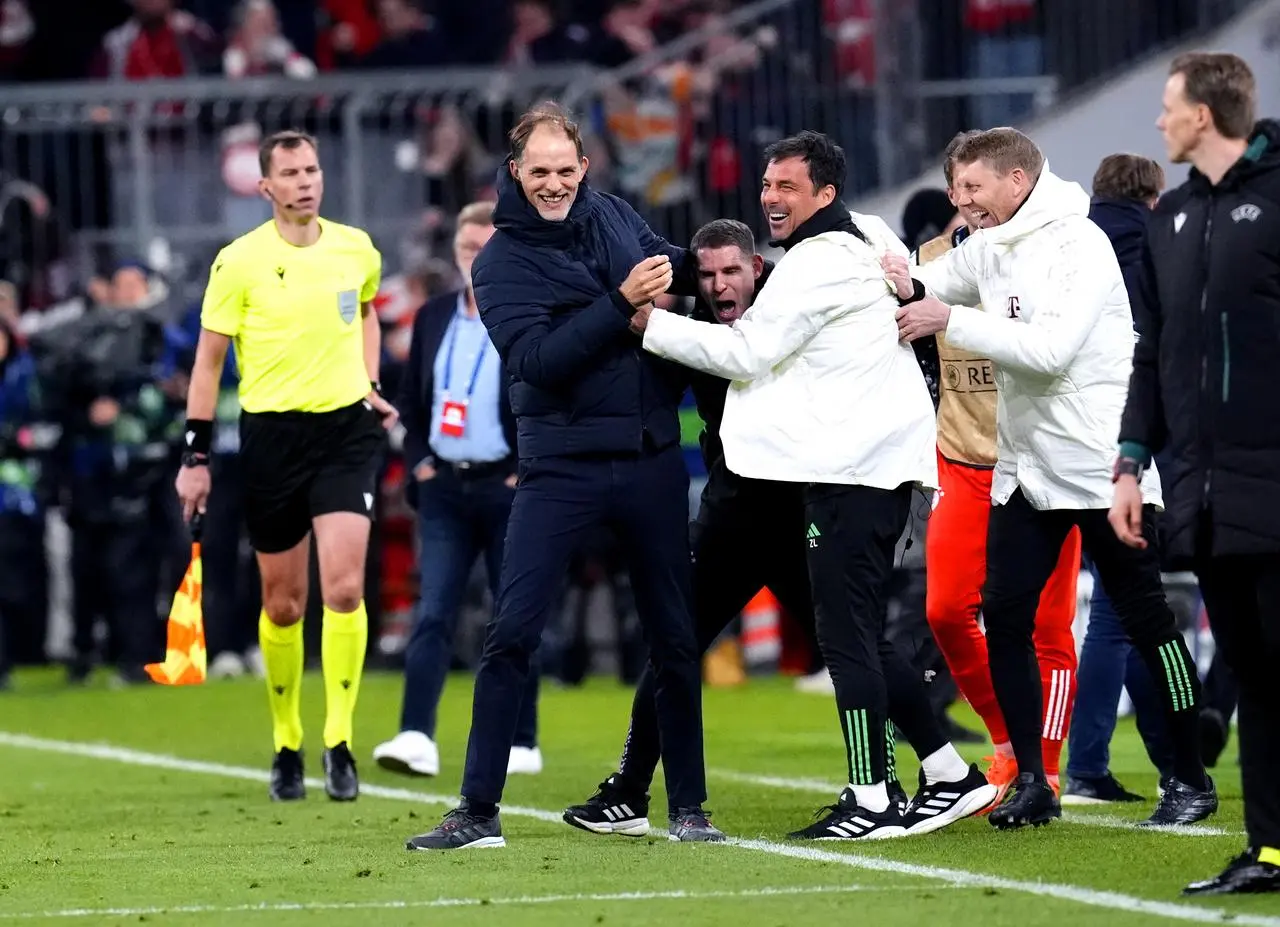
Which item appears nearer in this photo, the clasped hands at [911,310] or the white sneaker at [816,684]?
the clasped hands at [911,310]

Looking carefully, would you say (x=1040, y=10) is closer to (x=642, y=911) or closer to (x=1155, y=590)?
(x=1155, y=590)

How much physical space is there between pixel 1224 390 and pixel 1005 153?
73.1 inches

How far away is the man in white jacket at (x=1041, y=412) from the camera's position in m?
7.67

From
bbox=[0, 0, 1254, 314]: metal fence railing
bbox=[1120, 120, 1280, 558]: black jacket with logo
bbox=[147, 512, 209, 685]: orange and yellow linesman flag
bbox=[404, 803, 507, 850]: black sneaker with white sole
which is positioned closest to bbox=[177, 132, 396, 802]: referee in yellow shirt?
bbox=[147, 512, 209, 685]: orange and yellow linesman flag

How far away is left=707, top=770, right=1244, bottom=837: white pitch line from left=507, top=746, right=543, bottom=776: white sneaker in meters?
0.81

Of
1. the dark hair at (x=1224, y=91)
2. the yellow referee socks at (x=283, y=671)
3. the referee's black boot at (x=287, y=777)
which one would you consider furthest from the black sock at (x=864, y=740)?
the yellow referee socks at (x=283, y=671)

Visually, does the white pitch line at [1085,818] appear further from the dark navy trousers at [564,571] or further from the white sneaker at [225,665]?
the white sneaker at [225,665]

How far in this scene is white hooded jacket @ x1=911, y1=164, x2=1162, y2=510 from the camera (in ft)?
25.2

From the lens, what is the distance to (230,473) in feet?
52.2

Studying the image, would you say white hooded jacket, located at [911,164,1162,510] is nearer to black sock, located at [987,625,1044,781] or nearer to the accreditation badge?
black sock, located at [987,625,1044,781]

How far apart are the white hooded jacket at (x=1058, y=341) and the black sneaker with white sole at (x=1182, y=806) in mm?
983

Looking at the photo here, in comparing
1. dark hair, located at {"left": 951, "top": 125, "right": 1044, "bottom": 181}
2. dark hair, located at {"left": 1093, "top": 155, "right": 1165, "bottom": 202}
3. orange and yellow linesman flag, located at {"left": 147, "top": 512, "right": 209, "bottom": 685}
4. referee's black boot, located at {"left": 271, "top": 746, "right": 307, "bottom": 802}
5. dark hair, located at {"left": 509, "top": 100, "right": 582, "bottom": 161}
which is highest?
dark hair, located at {"left": 509, "top": 100, "right": 582, "bottom": 161}

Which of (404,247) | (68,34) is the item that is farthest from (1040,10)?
(68,34)

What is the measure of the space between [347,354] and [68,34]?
36.9 ft
